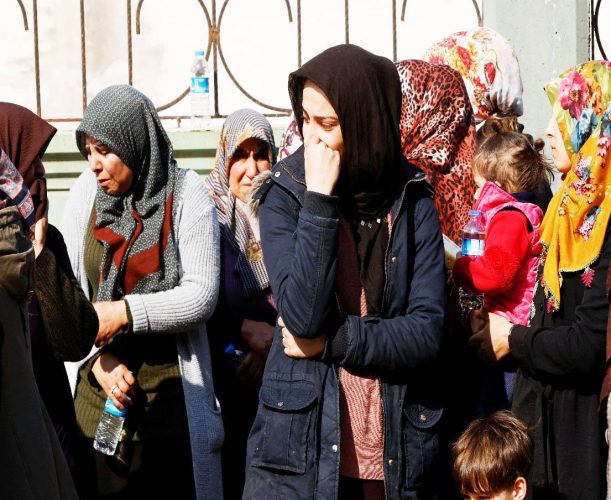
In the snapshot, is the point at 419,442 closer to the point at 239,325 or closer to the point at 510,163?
the point at 239,325

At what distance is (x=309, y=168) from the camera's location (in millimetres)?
3020

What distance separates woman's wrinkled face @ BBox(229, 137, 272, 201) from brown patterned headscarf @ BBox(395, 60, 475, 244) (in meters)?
0.61

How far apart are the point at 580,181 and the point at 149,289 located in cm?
143

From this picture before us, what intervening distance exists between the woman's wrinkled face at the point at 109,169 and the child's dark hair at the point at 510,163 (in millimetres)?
1280

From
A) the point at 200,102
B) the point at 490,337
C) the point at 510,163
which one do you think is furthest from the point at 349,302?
the point at 200,102

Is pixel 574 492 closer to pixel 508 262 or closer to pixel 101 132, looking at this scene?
pixel 508 262

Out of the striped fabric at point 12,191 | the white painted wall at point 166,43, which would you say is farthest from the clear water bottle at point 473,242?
the white painted wall at point 166,43

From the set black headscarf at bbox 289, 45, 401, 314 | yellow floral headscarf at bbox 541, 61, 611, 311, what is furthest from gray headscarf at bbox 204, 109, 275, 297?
→ black headscarf at bbox 289, 45, 401, 314

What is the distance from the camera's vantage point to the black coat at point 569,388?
337cm

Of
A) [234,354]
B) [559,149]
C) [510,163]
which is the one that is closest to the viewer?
[559,149]

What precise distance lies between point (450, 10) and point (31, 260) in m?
4.76

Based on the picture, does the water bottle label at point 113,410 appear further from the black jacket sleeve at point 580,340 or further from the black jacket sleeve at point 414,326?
the black jacket sleeve at point 580,340

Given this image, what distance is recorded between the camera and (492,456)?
3311mm

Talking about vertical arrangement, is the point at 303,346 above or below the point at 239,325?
above
